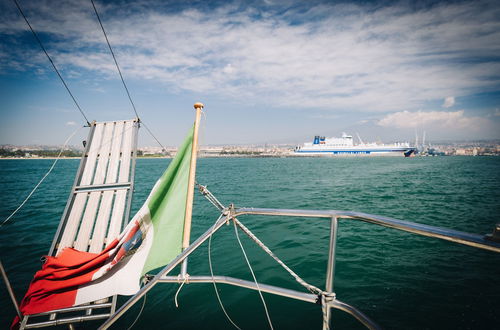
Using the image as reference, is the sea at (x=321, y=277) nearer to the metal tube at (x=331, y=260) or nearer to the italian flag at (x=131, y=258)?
the italian flag at (x=131, y=258)

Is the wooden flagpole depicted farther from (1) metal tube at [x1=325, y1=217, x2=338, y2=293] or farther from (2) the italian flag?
(1) metal tube at [x1=325, y1=217, x2=338, y2=293]

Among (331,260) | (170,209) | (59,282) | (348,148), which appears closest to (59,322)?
(59,282)

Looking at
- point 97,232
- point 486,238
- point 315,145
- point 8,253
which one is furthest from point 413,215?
point 315,145

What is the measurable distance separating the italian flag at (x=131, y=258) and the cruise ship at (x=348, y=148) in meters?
105

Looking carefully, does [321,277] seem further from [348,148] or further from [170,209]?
[348,148]

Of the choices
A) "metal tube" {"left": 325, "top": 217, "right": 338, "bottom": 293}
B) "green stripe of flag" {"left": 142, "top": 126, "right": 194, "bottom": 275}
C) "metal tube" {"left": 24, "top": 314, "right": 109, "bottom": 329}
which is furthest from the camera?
"metal tube" {"left": 24, "top": 314, "right": 109, "bottom": 329}

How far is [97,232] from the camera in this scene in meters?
4.02

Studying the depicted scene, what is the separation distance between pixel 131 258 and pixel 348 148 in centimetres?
10642

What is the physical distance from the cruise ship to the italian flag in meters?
105

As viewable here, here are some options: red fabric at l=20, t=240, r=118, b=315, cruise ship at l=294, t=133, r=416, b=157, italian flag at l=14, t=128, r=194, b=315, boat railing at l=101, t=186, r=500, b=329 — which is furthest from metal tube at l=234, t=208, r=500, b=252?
cruise ship at l=294, t=133, r=416, b=157

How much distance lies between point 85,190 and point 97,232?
99 centimetres

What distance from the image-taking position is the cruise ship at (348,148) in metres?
94.2

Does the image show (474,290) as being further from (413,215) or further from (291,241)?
(413,215)

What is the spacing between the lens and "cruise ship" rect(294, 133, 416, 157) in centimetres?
9423
